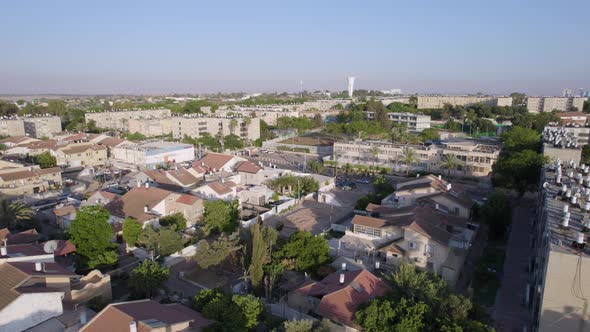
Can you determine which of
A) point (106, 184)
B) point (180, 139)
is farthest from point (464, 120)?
point (106, 184)

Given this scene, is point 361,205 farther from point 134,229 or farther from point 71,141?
point 71,141

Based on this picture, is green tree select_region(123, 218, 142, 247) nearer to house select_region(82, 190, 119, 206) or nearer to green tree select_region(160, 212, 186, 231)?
green tree select_region(160, 212, 186, 231)

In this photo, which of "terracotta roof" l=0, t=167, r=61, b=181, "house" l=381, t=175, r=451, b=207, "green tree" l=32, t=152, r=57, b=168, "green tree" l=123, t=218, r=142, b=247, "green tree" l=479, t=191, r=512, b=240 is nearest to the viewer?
"green tree" l=123, t=218, r=142, b=247

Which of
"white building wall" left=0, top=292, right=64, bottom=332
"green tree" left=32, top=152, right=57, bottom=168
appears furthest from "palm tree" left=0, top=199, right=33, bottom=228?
"green tree" left=32, top=152, right=57, bottom=168

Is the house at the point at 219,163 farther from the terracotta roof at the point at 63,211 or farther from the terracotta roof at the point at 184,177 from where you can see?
the terracotta roof at the point at 63,211

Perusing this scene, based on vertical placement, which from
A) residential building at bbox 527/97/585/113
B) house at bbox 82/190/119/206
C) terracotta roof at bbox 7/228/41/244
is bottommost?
terracotta roof at bbox 7/228/41/244
